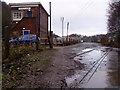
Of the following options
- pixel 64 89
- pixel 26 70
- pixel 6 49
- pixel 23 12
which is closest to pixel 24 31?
pixel 23 12

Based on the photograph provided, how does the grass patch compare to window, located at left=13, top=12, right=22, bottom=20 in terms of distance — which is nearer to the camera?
the grass patch

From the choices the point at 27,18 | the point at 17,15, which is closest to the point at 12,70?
the point at 27,18

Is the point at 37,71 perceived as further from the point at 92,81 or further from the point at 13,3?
the point at 13,3

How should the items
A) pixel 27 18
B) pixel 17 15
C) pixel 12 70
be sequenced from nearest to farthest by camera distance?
1. pixel 12 70
2. pixel 27 18
3. pixel 17 15

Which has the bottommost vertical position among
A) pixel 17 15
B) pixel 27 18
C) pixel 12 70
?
pixel 12 70

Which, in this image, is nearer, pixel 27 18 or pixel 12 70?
pixel 12 70

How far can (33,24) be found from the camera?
104 feet

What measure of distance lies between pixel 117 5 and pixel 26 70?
2724 cm

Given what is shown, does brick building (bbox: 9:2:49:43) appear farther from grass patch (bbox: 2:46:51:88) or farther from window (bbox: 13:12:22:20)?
grass patch (bbox: 2:46:51:88)

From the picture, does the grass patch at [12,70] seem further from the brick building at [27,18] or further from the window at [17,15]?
the window at [17,15]

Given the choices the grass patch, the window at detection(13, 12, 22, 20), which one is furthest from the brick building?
the grass patch

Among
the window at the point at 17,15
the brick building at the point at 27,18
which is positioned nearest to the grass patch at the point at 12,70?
the brick building at the point at 27,18

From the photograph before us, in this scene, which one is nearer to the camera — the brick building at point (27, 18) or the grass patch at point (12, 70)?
the grass patch at point (12, 70)

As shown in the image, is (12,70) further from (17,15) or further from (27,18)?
(17,15)
